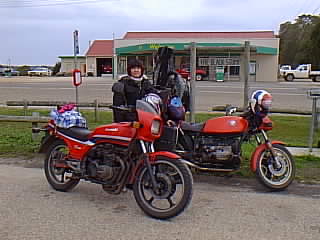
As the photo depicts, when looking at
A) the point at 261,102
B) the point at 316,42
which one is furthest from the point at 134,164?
the point at 316,42

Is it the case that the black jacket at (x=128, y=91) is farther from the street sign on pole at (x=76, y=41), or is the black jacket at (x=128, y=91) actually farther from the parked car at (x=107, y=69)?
the parked car at (x=107, y=69)

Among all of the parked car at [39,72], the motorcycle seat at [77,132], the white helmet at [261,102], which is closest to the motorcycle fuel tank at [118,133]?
the motorcycle seat at [77,132]

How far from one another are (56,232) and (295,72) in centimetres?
4625

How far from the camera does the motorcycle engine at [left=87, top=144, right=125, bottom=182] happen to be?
478 centimetres

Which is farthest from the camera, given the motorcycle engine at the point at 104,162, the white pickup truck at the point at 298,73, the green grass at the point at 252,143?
the white pickup truck at the point at 298,73

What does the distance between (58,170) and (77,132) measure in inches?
26.3

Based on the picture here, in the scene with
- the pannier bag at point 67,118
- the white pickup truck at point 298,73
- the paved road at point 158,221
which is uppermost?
the white pickup truck at point 298,73

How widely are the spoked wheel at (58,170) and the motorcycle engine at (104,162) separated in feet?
1.64

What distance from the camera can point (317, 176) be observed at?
6023 millimetres

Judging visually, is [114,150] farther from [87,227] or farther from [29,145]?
[29,145]

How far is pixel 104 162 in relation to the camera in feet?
16.1

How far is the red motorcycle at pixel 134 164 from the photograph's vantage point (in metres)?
4.39

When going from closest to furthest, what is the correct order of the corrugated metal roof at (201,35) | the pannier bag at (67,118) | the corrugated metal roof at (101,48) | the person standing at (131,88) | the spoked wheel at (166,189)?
1. the spoked wheel at (166,189)
2. the pannier bag at (67,118)
3. the person standing at (131,88)
4. the corrugated metal roof at (201,35)
5. the corrugated metal roof at (101,48)

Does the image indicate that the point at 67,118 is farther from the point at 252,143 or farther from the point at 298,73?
the point at 298,73
